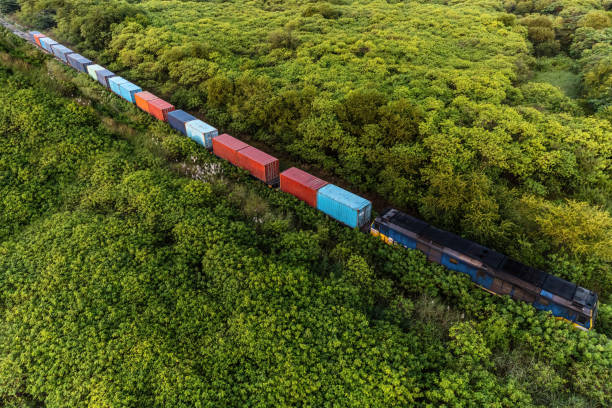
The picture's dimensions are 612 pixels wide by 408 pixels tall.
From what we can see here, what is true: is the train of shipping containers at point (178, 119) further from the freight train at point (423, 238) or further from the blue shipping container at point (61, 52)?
the blue shipping container at point (61, 52)

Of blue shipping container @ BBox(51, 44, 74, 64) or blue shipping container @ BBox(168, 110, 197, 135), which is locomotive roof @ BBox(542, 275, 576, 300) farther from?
blue shipping container @ BBox(51, 44, 74, 64)

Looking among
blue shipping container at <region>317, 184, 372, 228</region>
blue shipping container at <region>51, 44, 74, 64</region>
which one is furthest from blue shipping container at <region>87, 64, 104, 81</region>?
blue shipping container at <region>317, 184, 372, 228</region>

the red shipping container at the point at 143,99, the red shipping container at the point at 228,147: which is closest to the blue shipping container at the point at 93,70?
the red shipping container at the point at 143,99

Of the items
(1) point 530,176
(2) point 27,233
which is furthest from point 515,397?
(2) point 27,233

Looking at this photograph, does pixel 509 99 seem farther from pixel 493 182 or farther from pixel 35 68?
pixel 35 68

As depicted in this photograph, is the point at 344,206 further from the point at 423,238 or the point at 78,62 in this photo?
the point at 78,62

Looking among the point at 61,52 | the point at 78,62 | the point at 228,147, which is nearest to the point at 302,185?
the point at 228,147
